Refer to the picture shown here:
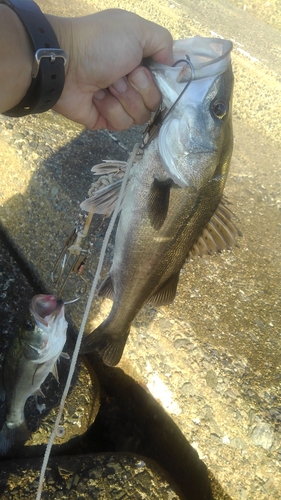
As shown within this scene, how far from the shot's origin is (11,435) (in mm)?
2215

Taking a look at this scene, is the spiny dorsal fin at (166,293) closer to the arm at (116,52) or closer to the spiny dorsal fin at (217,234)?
the spiny dorsal fin at (217,234)

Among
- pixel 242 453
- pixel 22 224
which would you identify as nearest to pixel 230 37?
pixel 22 224

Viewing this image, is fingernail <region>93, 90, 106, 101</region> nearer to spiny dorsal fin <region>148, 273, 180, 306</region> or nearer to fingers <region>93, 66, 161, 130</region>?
fingers <region>93, 66, 161, 130</region>

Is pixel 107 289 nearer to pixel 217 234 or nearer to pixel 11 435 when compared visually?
pixel 217 234

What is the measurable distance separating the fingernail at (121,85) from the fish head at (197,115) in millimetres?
203

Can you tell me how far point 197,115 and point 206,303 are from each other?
1303mm

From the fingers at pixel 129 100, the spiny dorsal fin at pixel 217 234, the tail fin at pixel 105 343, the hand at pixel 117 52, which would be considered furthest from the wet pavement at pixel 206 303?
the hand at pixel 117 52

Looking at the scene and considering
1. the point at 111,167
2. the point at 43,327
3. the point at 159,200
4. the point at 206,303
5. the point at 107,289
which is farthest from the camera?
the point at 206,303

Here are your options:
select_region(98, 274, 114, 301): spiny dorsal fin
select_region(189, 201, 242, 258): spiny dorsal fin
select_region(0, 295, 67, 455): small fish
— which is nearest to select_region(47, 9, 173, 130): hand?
select_region(189, 201, 242, 258): spiny dorsal fin

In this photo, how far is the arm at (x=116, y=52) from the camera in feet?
5.69

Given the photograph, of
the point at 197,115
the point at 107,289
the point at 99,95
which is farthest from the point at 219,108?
the point at 107,289

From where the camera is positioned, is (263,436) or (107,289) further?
(263,436)

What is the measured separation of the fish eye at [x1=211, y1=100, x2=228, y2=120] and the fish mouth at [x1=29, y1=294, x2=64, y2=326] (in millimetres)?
1210

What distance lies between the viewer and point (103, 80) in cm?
187
